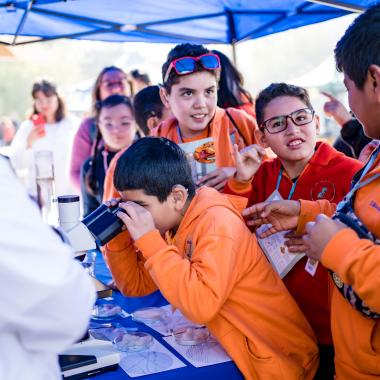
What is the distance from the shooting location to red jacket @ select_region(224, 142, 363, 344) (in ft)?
6.55

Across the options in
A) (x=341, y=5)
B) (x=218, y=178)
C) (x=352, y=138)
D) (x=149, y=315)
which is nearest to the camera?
(x=149, y=315)

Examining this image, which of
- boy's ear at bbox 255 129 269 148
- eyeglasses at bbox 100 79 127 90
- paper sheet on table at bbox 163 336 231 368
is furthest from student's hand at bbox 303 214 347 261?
eyeglasses at bbox 100 79 127 90

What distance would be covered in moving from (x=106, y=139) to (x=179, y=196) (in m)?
2.10

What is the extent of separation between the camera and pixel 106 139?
12.4 ft

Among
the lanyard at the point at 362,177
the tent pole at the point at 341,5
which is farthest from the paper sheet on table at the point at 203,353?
the tent pole at the point at 341,5

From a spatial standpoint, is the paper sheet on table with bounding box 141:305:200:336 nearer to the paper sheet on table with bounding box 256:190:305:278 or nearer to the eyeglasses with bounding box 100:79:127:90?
the paper sheet on table with bounding box 256:190:305:278

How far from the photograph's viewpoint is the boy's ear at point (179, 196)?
1.77 meters

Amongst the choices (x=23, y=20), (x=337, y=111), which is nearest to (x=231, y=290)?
(x=337, y=111)

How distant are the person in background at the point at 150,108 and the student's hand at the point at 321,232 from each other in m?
2.30

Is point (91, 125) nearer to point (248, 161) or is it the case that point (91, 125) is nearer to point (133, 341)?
point (248, 161)

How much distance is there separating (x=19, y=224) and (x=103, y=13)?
12.2 ft

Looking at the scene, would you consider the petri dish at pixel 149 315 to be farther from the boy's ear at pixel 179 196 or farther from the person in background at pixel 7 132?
the person in background at pixel 7 132

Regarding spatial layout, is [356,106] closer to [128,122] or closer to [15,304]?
[15,304]

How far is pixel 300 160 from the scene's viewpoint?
2.19 metres
